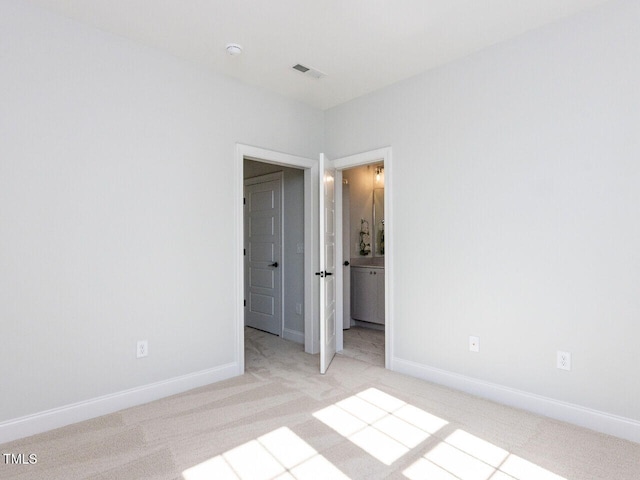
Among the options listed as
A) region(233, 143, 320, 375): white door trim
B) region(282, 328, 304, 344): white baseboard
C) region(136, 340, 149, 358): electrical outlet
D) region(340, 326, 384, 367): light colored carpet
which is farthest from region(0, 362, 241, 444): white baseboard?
region(340, 326, 384, 367): light colored carpet

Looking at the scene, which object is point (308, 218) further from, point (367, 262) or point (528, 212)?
point (528, 212)

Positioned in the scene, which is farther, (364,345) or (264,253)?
(264,253)

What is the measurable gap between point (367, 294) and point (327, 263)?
1.76 metres

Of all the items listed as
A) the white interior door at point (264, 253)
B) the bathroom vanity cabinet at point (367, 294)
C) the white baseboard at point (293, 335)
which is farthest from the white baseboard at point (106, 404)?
the bathroom vanity cabinet at point (367, 294)

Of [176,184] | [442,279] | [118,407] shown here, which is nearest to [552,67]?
[442,279]

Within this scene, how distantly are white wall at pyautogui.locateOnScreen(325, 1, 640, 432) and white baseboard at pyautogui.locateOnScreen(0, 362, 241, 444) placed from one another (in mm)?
1749

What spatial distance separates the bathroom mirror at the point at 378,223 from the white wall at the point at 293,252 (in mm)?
1599

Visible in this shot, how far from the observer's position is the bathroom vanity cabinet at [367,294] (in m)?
5.10

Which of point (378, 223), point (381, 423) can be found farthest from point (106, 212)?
point (378, 223)

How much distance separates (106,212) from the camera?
104 inches

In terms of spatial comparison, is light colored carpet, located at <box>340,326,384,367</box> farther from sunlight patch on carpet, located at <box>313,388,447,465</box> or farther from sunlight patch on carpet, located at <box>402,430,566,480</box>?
sunlight patch on carpet, located at <box>402,430,566,480</box>

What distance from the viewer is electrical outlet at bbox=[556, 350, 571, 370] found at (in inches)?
99.0

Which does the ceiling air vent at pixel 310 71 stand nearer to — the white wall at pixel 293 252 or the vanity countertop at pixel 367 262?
the white wall at pixel 293 252

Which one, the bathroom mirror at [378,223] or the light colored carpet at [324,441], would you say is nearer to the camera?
the light colored carpet at [324,441]
